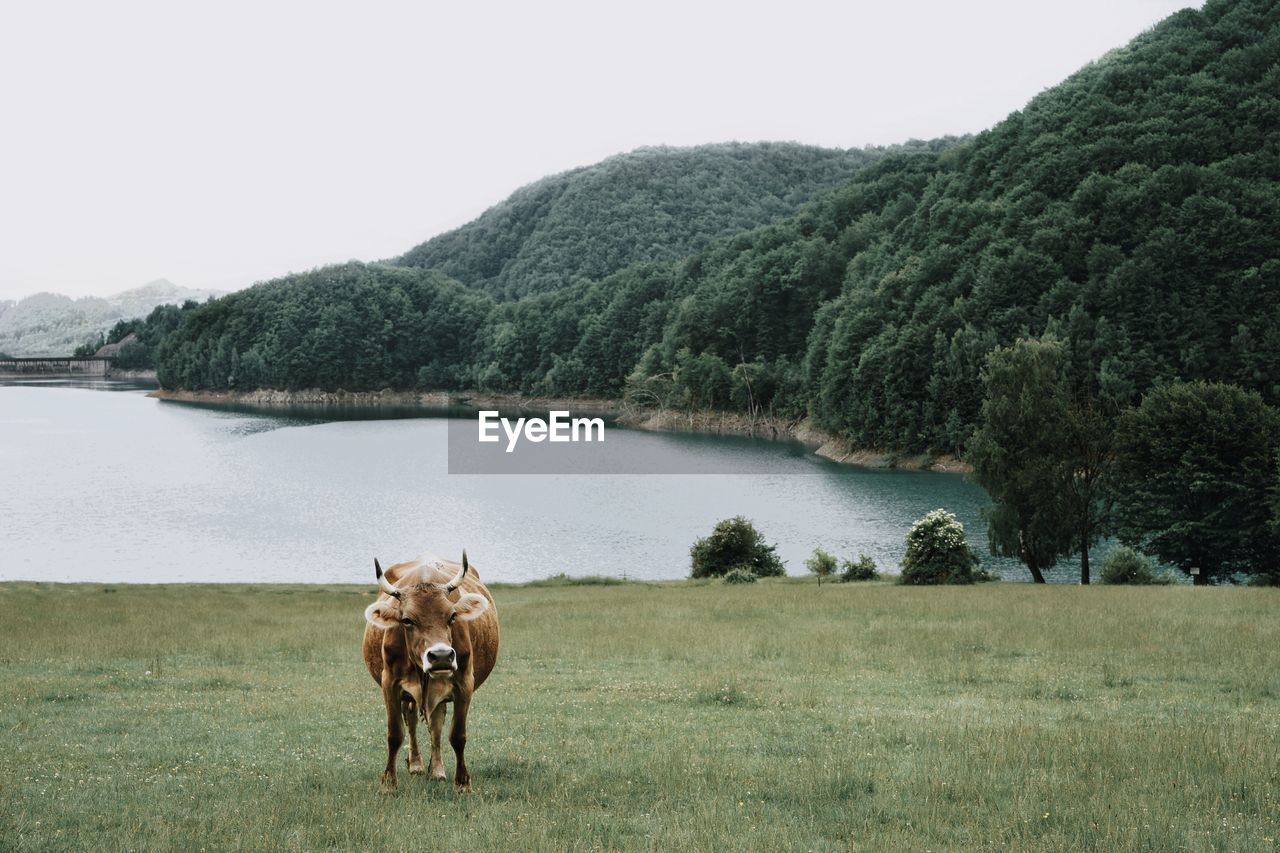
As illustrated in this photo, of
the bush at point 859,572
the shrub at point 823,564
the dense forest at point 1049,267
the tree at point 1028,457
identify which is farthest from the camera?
the dense forest at point 1049,267

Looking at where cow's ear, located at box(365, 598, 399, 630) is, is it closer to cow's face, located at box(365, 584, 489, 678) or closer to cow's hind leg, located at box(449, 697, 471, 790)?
cow's face, located at box(365, 584, 489, 678)

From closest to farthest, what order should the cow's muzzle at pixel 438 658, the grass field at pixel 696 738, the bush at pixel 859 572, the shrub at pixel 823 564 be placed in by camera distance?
the grass field at pixel 696 738 < the cow's muzzle at pixel 438 658 < the bush at pixel 859 572 < the shrub at pixel 823 564

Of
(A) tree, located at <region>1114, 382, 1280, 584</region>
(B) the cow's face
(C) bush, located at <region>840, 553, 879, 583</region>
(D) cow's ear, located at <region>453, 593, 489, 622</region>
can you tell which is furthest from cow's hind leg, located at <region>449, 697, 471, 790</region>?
(A) tree, located at <region>1114, 382, 1280, 584</region>

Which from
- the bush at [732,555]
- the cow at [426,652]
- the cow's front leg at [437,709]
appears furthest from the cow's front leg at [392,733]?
the bush at [732,555]

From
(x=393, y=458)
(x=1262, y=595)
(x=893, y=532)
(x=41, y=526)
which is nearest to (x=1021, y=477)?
(x=1262, y=595)

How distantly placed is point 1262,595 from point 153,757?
30245 millimetres

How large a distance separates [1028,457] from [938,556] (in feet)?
19.9

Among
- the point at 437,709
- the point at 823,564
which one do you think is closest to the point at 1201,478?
the point at 823,564

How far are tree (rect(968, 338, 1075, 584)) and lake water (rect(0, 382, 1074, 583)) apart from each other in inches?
226

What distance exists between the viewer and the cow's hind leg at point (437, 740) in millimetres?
9305

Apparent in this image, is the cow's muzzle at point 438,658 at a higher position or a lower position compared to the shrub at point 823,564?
higher

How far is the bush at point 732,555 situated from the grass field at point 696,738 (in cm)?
1859

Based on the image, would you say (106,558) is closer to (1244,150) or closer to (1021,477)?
(1021,477)

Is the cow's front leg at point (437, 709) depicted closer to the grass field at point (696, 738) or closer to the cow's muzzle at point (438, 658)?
the grass field at point (696, 738)
